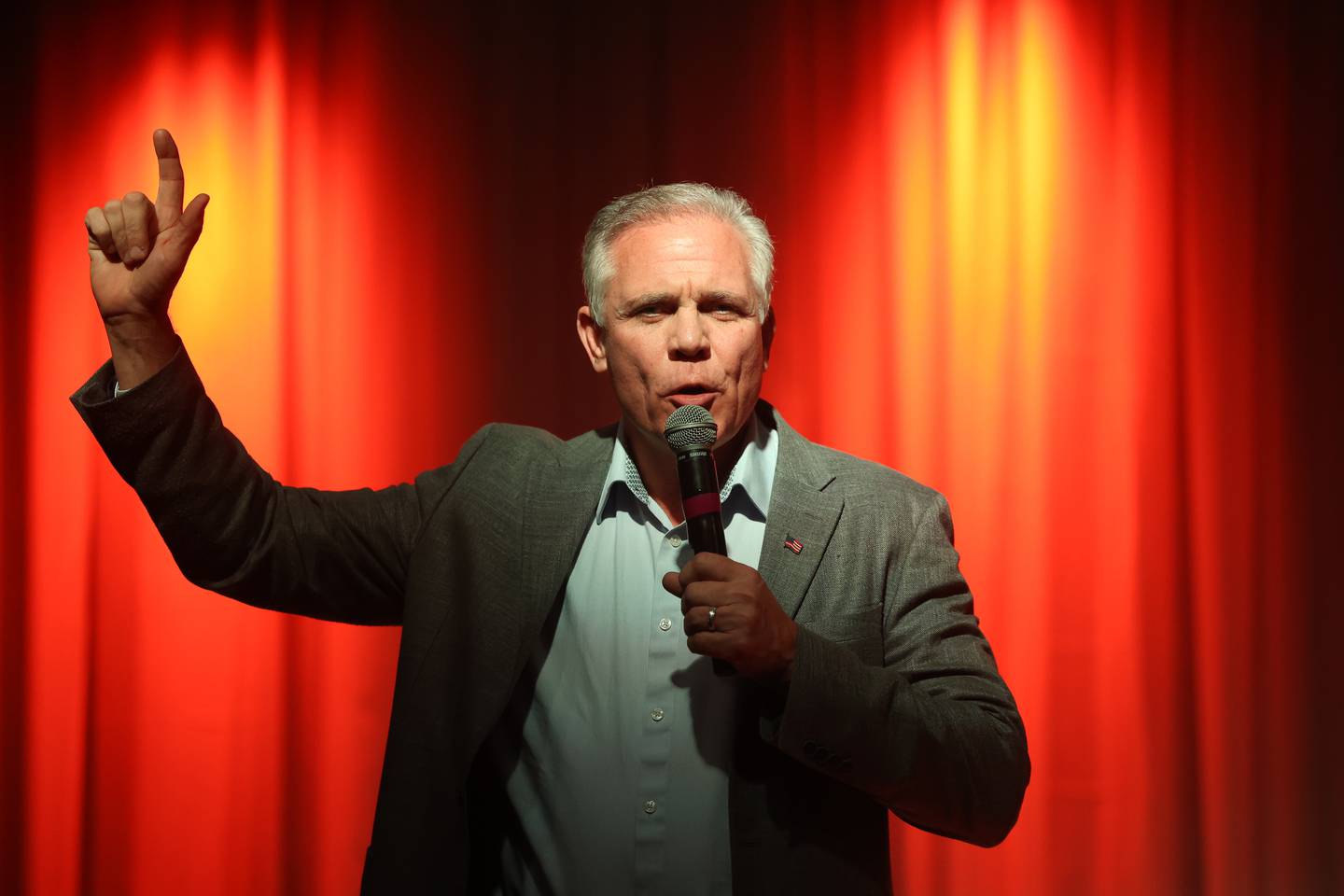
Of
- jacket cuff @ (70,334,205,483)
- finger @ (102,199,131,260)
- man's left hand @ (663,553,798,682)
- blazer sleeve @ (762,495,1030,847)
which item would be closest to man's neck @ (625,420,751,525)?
blazer sleeve @ (762,495,1030,847)

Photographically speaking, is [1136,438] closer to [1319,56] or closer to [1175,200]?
Result: [1175,200]

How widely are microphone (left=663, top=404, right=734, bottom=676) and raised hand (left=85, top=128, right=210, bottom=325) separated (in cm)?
70

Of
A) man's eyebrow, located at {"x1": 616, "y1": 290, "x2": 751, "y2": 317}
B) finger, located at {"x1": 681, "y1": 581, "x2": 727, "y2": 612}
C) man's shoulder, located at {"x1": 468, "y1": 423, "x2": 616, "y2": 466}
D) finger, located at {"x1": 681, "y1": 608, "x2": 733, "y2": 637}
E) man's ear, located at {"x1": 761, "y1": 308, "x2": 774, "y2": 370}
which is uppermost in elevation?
man's eyebrow, located at {"x1": 616, "y1": 290, "x2": 751, "y2": 317}

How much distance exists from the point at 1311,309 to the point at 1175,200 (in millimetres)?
394

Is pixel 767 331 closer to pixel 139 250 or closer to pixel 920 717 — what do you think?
pixel 920 717

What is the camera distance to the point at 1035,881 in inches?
97.7

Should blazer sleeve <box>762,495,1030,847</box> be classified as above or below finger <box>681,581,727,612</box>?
below

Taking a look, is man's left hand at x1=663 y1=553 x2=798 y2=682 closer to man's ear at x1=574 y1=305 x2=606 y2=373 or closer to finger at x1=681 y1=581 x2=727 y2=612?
finger at x1=681 y1=581 x2=727 y2=612

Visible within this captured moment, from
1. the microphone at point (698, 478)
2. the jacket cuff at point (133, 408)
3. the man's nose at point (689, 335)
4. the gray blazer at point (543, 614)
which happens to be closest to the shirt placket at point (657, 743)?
the gray blazer at point (543, 614)

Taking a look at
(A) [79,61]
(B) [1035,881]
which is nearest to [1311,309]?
(B) [1035,881]

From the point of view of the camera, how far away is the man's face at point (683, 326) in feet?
5.61

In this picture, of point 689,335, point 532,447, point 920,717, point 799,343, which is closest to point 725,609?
point 920,717

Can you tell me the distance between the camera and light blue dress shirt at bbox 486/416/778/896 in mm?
1578

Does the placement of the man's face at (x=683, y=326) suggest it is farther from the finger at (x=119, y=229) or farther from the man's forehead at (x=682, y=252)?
the finger at (x=119, y=229)
